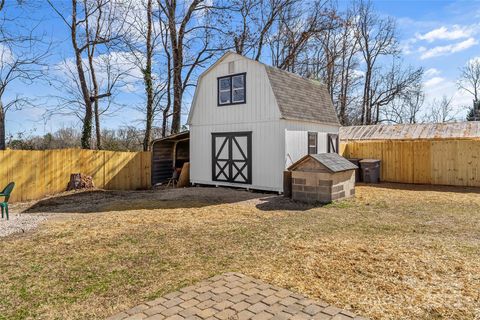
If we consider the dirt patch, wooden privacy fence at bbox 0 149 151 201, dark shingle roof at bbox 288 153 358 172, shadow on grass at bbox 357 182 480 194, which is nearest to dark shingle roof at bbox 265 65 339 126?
dark shingle roof at bbox 288 153 358 172

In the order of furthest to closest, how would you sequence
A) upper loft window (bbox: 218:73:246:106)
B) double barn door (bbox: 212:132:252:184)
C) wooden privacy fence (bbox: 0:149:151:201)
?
upper loft window (bbox: 218:73:246:106) → double barn door (bbox: 212:132:252:184) → wooden privacy fence (bbox: 0:149:151:201)

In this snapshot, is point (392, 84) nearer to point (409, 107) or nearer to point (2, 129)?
point (409, 107)

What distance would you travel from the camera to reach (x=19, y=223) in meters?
7.01

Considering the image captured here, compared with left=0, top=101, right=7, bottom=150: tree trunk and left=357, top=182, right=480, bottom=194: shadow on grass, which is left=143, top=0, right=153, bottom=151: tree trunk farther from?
left=357, top=182, right=480, bottom=194: shadow on grass

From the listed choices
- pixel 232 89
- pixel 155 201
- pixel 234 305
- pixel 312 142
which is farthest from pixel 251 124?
pixel 234 305

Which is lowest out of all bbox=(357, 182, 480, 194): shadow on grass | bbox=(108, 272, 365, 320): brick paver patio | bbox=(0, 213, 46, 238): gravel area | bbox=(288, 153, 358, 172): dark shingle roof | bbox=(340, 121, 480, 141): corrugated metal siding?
bbox=(108, 272, 365, 320): brick paver patio

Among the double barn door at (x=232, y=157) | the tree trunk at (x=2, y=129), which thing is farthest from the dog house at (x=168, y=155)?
the tree trunk at (x=2, y=129)

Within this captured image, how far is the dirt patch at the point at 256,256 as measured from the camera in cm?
340

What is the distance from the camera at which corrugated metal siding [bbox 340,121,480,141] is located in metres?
15.2

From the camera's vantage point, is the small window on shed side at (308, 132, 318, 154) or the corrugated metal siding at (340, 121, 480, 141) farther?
the corrugated metal siding at (340, 121, 480, 141)

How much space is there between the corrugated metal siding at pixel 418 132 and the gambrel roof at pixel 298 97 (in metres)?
4.49

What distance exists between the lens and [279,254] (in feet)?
16.0

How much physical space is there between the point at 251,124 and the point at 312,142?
8.92 ft

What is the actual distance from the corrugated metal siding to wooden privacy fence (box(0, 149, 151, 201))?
462 inches
